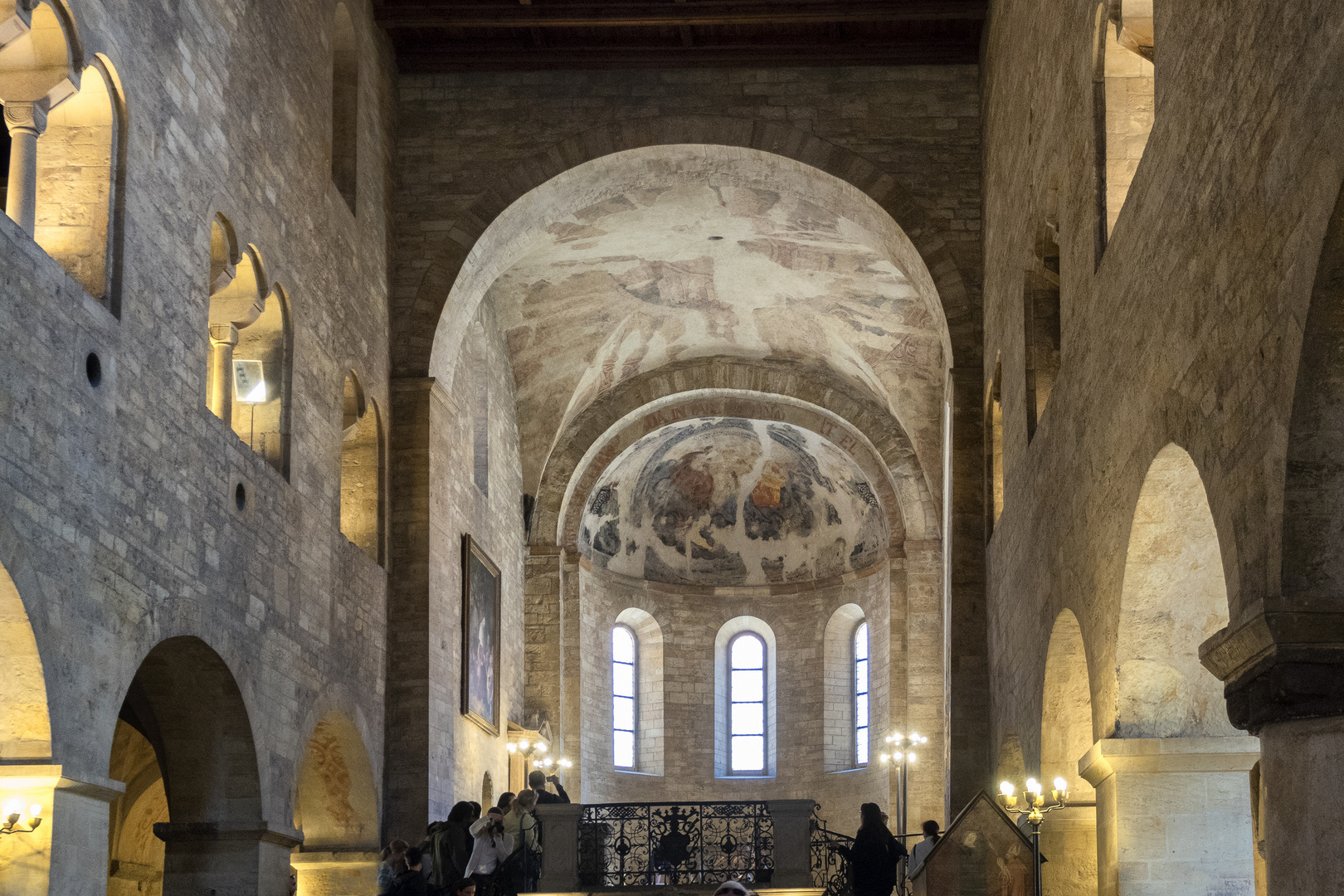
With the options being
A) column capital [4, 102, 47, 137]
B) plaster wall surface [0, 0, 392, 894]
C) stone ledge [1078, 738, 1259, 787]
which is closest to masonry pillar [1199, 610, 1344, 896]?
stone ledge [1078, 738, 1259, 787]

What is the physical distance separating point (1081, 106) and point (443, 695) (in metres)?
9.74

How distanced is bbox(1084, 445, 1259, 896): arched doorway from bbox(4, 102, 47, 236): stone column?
678cm

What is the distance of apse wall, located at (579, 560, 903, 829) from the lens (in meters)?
27.0

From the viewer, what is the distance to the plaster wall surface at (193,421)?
890 centimetres

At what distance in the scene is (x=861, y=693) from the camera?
28281 millimetres

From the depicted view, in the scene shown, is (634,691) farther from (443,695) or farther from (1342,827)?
(1342,827)

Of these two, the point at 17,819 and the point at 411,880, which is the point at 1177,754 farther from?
the point at 17,819

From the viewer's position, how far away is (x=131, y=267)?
10.3m

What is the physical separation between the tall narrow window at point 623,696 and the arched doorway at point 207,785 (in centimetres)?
1579

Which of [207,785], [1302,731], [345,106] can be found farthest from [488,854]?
[1302,731]

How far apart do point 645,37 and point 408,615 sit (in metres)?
6.93

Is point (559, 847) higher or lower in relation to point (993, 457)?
lower

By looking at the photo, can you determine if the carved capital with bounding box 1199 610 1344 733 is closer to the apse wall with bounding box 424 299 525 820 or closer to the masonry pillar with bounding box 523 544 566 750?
the apse wall with bounding box 424 299 525 820

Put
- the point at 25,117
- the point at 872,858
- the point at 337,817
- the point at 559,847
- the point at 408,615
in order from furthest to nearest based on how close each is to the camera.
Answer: the point at 408,615
the point at 337,817
the point at 559,847
the point at 872,858
the point at 25,117
